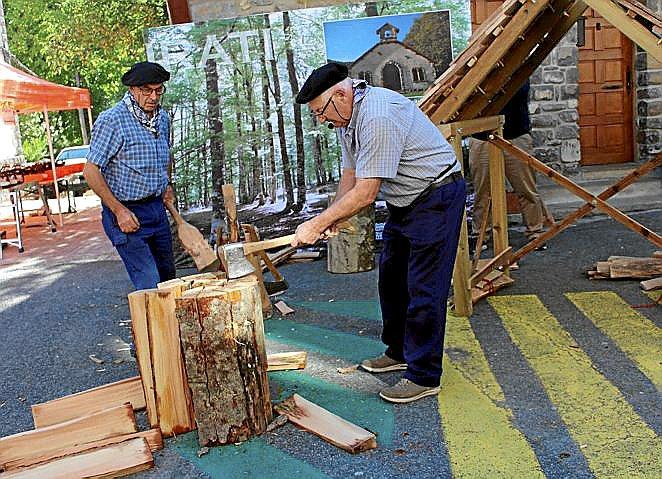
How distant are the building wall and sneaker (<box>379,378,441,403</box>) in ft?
15.8

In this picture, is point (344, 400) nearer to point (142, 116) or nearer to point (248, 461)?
point (248, 461)

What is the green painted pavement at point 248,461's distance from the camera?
390 centimetres

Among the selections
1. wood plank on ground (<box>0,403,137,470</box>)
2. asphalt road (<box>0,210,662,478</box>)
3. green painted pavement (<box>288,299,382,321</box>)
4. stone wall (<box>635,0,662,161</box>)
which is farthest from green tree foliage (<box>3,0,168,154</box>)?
wood plank on ground (<box>0,403,137,470</box>)

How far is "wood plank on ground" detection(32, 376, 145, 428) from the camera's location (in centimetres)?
460

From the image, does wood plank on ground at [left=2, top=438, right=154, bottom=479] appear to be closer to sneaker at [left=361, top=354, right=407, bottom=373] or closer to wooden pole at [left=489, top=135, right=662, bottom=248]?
sneaker at [left=361, top=354, right=407, bottom=373]

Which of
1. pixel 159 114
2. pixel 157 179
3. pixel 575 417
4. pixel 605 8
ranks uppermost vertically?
pixel 605 8

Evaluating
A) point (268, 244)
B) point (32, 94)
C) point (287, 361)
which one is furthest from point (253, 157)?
point (32, 94)

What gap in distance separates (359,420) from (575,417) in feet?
3.74

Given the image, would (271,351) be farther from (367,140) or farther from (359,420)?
(367,140)

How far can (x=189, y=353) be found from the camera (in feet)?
13.5

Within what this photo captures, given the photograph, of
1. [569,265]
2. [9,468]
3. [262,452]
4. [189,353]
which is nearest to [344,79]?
[189,353]

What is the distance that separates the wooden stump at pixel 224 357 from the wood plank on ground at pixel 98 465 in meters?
0.33

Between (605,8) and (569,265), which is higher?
(605,8)

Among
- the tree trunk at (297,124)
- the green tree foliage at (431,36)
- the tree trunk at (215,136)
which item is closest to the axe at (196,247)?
the tree trunk at (215,136)
